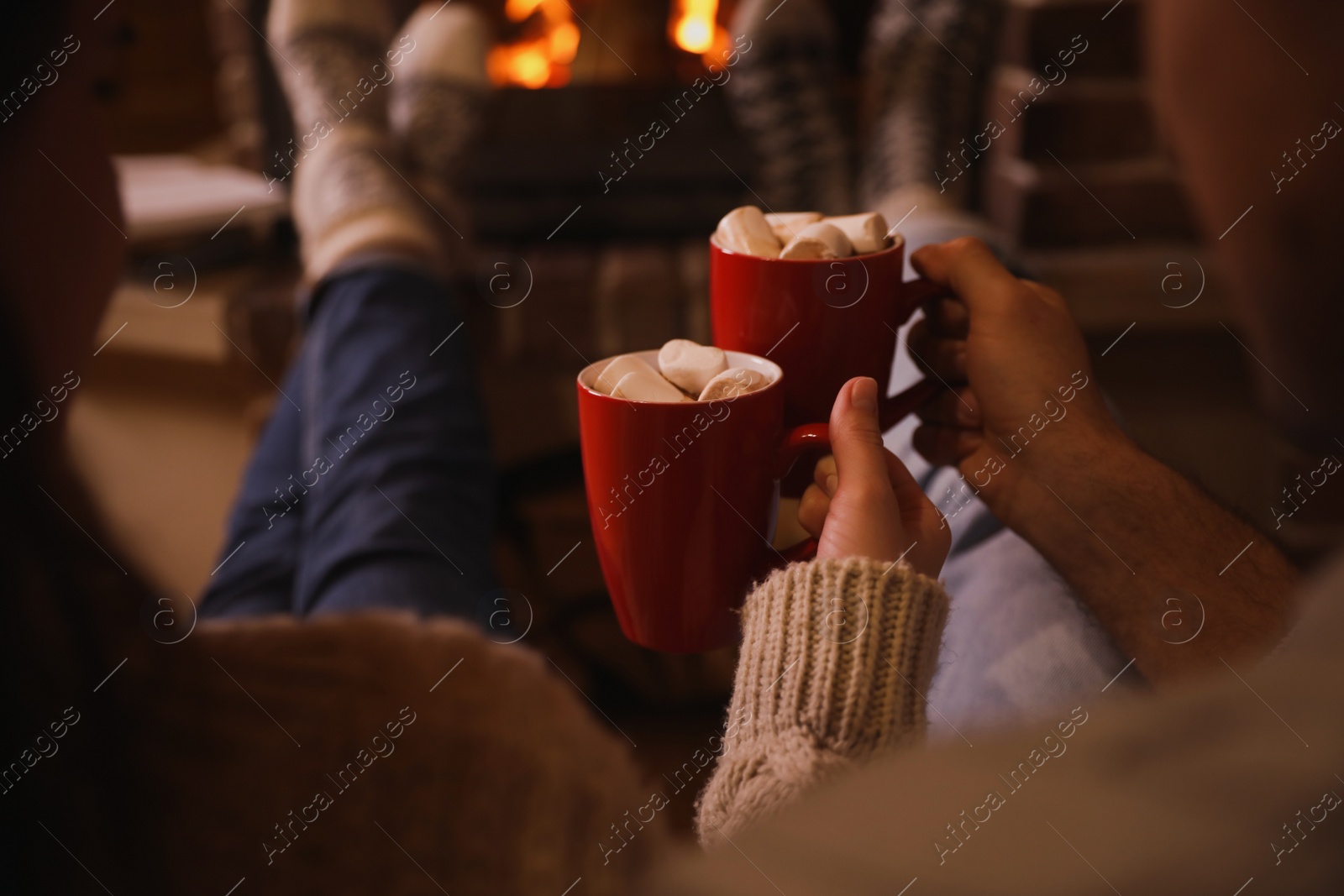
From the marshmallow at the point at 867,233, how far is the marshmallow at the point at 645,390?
9 cm

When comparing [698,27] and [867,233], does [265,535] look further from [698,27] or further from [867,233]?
[698,27]

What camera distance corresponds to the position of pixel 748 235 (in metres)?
0.32

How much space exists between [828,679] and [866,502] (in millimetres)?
55

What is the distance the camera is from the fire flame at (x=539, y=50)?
3.89 ft

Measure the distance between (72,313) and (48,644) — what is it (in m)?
0.10

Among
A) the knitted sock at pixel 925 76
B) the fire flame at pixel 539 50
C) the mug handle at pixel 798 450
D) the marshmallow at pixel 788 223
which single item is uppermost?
the fire flame at pixel 539 50

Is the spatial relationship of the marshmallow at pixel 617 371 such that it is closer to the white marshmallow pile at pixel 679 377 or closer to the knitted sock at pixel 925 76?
the white marshmallow pile at pixel 679 377

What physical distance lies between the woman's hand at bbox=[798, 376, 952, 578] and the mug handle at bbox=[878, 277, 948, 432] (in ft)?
0.15

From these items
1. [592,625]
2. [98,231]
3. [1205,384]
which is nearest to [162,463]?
[98,231]

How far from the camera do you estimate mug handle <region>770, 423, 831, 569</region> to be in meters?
0.30

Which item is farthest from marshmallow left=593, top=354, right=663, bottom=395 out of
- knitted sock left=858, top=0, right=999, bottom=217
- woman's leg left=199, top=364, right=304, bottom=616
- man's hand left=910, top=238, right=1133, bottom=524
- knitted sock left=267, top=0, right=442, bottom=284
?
knitted sock left=858, top=0, right=999, bottom=217

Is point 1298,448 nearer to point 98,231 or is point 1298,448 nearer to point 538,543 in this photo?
point 98,231

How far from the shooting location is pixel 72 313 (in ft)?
0.87

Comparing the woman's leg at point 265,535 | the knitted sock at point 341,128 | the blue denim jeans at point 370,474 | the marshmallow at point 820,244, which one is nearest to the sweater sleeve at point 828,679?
the marshmallow at point 820,244
